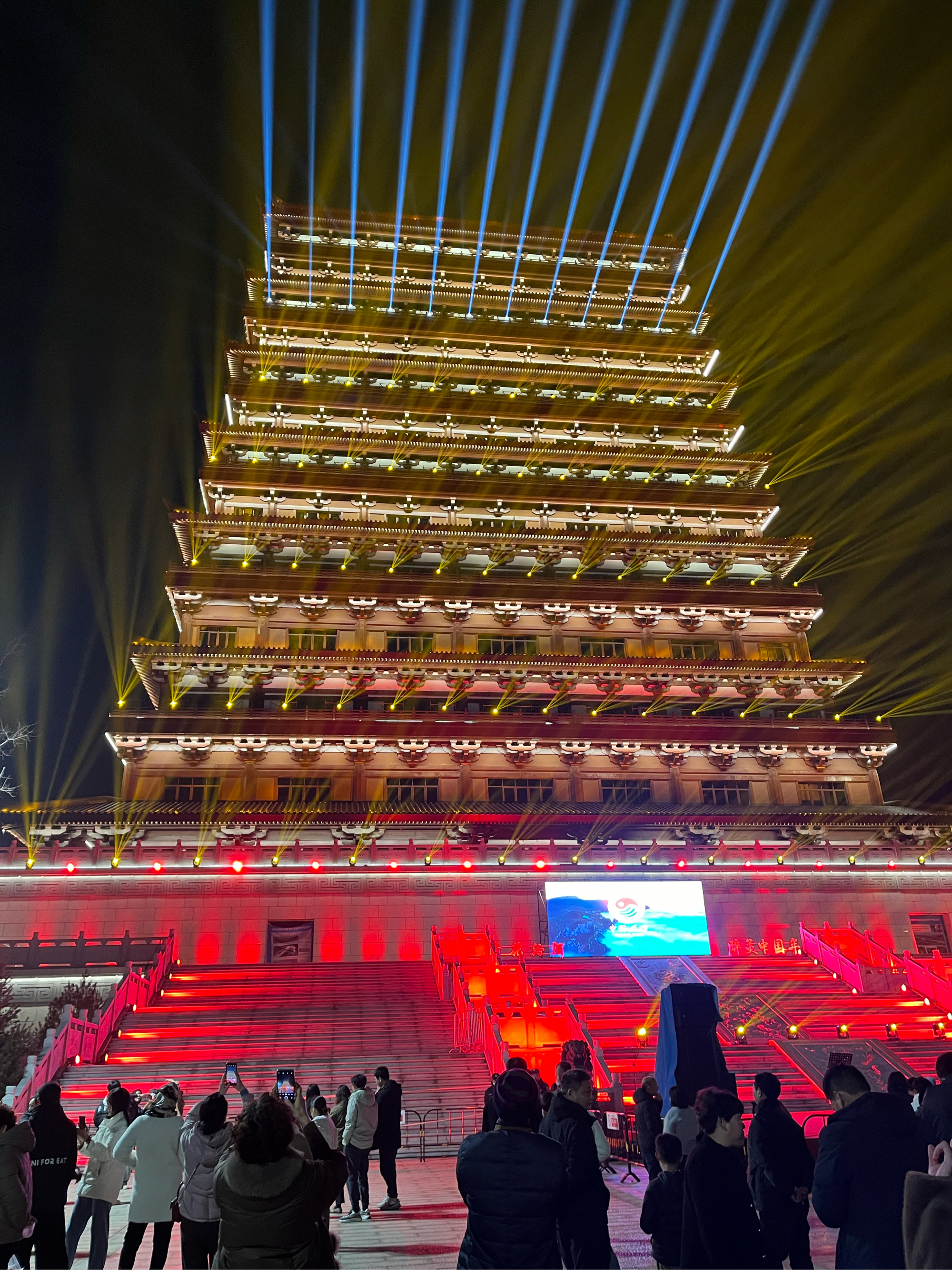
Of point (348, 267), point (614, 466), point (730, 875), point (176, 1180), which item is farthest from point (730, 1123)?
point (348, 267)

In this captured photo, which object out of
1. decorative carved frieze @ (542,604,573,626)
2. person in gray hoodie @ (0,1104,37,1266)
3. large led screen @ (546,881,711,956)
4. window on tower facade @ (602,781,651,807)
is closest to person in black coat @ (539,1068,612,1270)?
person in gray hoodie @ (0,1104,37,1266)

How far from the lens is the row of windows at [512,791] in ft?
109

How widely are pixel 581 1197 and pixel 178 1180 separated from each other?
3.43 metres

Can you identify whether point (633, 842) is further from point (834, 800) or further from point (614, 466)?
point (614, 466)

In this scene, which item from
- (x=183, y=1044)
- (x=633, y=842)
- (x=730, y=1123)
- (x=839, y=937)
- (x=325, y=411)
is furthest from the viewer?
(x=325, y=411)

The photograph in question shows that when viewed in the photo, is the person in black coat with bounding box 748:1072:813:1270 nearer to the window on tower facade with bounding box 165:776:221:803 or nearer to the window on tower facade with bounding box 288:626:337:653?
the window on tower facade with bounding box 165:776:221:803

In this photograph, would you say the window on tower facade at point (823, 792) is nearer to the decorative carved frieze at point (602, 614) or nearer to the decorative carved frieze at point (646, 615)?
the decorative carved frieze at point (646, 615)

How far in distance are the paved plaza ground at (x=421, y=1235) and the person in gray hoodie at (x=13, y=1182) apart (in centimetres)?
216

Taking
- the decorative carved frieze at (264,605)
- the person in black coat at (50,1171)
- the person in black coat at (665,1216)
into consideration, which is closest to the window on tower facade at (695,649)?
the decorative carved frieze at (264,605)

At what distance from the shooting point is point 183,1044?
19.4m

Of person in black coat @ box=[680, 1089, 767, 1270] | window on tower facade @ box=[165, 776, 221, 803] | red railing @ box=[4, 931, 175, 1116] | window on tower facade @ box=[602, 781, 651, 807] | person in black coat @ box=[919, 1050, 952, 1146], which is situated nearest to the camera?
person in black coat @ box=[680, 1089, 767, 1270]

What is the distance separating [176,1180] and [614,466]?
40874 millimetres

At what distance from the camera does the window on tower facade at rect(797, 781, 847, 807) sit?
1436 inches

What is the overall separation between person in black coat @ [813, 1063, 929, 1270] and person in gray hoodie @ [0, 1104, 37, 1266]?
17.0 feet
